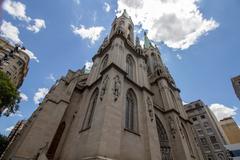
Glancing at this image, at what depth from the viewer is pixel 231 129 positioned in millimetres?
46250

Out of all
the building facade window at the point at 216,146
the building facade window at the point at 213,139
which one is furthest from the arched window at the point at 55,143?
the building facade window at the point at 213,139

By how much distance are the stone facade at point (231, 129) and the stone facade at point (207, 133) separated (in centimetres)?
608

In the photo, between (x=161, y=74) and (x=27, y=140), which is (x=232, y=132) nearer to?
(x=161, y=74)

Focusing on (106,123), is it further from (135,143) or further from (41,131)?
(41,131)

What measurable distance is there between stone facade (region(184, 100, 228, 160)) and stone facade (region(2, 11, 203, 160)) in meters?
20.8

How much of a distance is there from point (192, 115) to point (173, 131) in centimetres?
3170

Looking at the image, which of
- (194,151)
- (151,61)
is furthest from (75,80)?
(151,61)

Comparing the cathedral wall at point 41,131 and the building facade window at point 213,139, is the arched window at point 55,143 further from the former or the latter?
the building facade window at point 213,139

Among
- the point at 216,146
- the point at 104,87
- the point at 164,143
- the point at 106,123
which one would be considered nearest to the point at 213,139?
the point at 216,146

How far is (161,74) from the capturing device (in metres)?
28.0

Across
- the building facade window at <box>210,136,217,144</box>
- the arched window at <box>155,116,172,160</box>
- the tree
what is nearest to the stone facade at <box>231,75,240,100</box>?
the building facade window at <box>210,136,217,144</box>

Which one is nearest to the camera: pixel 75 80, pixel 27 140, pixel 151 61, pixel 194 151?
pixel 27 140

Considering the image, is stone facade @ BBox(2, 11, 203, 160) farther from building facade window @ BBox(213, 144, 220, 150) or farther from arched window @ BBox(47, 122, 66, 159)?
building facade window @ BBox(213, 144, 220, 150)

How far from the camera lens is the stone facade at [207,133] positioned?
116ft
